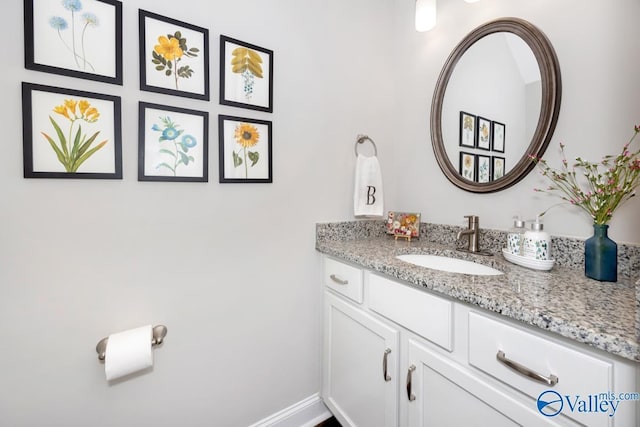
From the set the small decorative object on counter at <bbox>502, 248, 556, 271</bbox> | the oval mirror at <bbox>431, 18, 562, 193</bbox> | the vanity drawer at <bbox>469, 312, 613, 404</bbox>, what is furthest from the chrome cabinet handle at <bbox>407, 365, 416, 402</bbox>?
the oval mirror at <bbox>431, 18, 562, 193</bbox>

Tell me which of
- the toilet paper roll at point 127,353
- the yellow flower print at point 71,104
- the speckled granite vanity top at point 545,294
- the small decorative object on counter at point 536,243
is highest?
the yellow flower print at point 71,104

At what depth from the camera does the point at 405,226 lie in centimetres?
156

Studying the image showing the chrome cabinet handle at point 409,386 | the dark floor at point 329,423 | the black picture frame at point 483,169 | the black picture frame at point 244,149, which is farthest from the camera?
→ the dark floor at point 329,423

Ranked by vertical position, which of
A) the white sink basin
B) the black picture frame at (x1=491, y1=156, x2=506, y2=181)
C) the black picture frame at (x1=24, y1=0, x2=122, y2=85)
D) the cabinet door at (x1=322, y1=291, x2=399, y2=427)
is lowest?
the cabinet door at (x1=322, y1=291, x2=399, y2=427)

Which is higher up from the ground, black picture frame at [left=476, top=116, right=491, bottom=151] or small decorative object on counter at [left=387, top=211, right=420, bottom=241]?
black picture frame at [left=476, top=116, right=491, bottom=151]

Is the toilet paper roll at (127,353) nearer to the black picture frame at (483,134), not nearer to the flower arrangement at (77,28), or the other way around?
the flower arrangement at (77,28)

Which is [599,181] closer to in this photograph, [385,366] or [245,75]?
[385,366]

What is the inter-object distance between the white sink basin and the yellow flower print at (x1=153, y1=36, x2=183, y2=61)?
1.19 m

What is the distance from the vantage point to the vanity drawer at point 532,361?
0.56 meters

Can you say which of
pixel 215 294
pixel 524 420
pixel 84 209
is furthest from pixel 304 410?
pixel 84 209

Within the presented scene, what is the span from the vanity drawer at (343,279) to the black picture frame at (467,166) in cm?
73

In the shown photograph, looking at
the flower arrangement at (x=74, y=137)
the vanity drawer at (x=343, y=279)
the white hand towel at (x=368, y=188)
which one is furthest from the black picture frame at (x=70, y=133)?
the white hand towel at (x=368, y=188)

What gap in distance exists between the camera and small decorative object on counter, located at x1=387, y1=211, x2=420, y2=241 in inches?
60.6

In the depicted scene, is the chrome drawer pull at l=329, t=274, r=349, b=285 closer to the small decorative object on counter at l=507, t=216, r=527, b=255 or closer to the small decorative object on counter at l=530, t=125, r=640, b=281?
the small decorative object on counter at l=507, t=216, r=527, b=255
